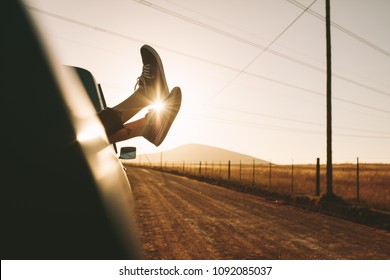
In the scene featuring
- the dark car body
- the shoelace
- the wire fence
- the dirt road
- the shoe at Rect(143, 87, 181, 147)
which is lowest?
the dirt road

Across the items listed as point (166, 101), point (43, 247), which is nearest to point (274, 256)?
point (166, 101)

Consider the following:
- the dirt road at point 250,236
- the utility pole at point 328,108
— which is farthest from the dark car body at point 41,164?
Result: the utility pole at point 328,108

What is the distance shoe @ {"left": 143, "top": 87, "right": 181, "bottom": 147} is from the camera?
2.74 m

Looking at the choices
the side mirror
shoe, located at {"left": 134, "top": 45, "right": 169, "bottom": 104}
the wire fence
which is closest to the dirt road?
the side mirror

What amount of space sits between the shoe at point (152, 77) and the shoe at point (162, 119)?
11 centimetres

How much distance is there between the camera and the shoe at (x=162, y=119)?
9.00 ft

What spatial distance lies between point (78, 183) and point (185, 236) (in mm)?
4666

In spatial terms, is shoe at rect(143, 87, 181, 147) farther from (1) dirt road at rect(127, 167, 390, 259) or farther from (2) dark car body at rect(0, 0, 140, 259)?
(1) dirt road at rect(127, 167, 390, 259)

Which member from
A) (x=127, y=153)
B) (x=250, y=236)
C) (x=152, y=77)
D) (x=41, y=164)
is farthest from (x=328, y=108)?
(x=41, y=164)

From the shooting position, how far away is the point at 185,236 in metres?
5.31

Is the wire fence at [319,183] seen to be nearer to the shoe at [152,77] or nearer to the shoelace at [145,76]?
the shoe at [152,77]

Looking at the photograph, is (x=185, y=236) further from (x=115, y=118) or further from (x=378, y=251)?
(x=115, y=118)

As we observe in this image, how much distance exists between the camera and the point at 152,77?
326 centimetres

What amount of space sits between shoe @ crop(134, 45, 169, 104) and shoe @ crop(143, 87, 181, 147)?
11 centimetres
